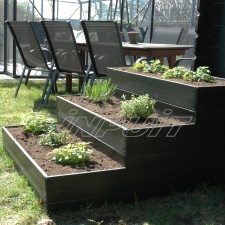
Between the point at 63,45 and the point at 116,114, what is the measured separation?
253 centimetres

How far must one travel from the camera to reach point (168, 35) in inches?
282

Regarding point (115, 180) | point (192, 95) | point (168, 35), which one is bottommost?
point (115, 180)

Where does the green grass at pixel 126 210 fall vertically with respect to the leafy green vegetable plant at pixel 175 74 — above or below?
below

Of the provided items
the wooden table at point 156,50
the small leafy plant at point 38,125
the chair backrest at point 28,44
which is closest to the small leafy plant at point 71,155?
the small leafy plant at point 38,125

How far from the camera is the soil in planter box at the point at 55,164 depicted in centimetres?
255

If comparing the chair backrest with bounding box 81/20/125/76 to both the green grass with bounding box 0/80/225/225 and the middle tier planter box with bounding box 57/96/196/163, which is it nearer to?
the middle tier planter box with bounding box 57/96/196/163

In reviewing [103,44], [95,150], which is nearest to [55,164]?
[95,150]

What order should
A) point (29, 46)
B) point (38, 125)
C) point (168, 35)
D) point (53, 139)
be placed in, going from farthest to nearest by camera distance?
point (168, 35) < point (29, 46) < point (38, 125) < point (53, 139)

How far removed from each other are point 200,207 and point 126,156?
51 cm

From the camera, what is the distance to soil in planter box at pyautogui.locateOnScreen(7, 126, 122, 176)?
8.38ft

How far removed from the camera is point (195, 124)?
269 cm

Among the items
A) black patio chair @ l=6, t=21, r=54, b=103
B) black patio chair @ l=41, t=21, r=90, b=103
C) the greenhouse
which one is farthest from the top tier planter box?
the greenhouse

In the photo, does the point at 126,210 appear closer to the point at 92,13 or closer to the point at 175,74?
the point at 175,74

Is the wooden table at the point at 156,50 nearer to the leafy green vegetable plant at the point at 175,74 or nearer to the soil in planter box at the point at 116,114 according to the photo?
the soil in planter box at the point at 116,114
